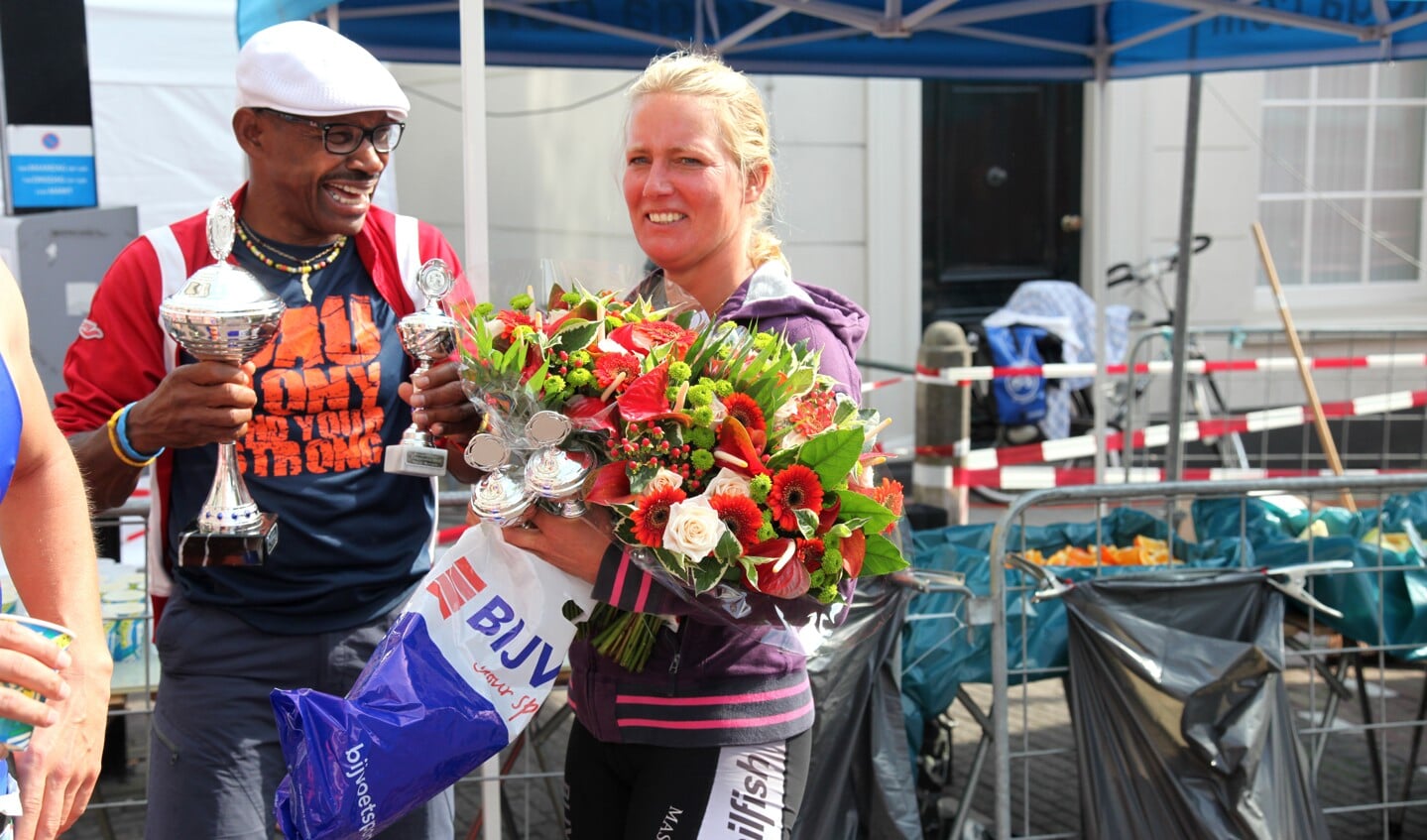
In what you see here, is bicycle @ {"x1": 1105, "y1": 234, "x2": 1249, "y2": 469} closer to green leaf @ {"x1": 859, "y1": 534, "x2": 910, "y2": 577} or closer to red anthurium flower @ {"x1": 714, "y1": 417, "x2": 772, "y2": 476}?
green leaf @ {"x1": 859, "y1": 534, "x2": 910, "y2": 577}

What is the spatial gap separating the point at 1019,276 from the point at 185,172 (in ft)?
22.5

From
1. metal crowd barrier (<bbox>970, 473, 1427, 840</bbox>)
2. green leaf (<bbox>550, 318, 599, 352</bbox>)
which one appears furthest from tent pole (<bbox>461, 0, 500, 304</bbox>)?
metal crowd barrier (<bbox>970, 473, 1427, 840</bbox>)

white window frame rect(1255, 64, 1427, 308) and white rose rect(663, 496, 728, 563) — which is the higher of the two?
white window frame rect(1255, 64, 1427, 308)

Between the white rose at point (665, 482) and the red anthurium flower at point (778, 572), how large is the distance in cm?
14

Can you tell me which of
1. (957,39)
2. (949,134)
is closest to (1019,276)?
(949,134)

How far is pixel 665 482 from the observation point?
200 cm

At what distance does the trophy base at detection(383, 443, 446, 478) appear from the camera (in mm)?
2479

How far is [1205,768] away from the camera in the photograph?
3641 mm

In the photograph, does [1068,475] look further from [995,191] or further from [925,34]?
[995,191]

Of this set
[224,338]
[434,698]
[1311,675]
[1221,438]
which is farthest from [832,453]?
[1221,438]

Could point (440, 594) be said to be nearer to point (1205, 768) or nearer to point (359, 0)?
point (1205, 768)

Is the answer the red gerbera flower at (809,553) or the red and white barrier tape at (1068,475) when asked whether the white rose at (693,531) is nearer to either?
the red gerbera flower at (809,553)

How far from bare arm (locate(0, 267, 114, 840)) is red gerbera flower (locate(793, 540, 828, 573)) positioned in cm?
98

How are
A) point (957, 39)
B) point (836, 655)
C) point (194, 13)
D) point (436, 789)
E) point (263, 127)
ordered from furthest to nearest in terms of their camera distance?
1. point (194, 13)
2. point (957, 39)
3. point (836, 655)
4. point (263, 127)
5. point (436, 789)
